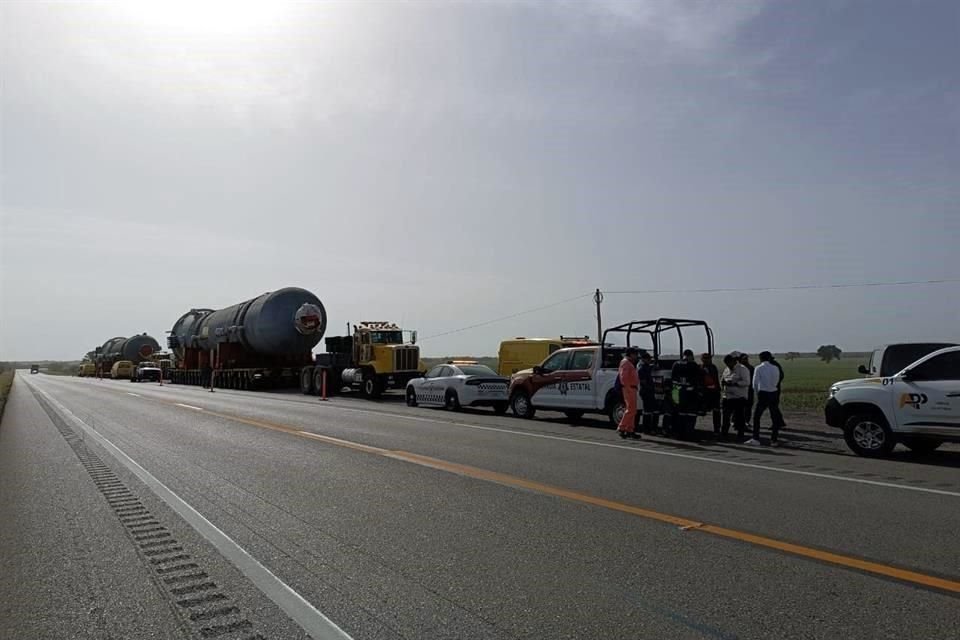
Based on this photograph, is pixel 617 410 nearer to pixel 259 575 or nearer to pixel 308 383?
pixel 259 575

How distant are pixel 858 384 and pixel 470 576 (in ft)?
30.2

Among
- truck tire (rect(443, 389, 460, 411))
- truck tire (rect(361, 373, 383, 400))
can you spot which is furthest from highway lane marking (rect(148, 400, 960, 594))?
truck tire (rect(361, 373, 383, 400))

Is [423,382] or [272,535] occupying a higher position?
[423,382]

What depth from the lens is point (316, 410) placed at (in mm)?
22266

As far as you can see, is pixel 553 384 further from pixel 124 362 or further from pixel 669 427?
pixel 124 362

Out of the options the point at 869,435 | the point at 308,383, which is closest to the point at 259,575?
the point at 869,435

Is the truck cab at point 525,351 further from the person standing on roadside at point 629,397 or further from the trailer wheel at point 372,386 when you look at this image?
the person standing on roadside at point 629,397

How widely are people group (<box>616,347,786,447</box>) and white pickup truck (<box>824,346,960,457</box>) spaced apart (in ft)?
6.18

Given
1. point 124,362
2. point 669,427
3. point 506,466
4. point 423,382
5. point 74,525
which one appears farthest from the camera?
point 124,362

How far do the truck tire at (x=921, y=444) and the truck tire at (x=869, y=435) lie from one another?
20cm

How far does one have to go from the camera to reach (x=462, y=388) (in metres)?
21.8

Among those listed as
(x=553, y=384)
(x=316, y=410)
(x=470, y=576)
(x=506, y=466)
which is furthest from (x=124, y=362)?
(x=470, y=576)

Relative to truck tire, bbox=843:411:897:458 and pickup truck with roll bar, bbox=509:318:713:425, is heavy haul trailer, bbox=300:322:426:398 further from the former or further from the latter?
truck tire, bbox=843:411:897:458

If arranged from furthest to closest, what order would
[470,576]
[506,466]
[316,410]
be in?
[316,410] < [506,466] < [470,576]
